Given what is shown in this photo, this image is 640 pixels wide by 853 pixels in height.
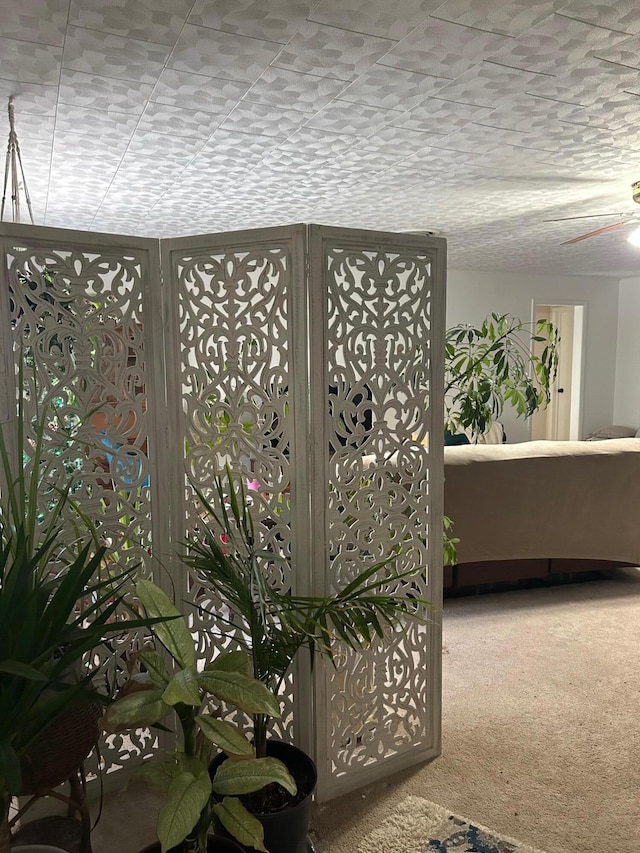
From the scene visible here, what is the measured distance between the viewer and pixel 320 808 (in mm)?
2168

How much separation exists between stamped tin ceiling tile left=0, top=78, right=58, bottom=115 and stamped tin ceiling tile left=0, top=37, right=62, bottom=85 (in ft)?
0.15

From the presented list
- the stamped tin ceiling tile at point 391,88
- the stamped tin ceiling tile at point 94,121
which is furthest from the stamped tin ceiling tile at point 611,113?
the stamped tin ceiling tile at point 94,121

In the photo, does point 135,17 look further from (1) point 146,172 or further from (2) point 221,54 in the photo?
(1) point 146,172

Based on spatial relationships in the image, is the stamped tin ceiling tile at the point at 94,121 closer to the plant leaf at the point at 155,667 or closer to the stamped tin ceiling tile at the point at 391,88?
the stamped tin ceiling tile at the point at 391,88

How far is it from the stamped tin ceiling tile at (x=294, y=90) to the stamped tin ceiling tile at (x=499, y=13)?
53cm

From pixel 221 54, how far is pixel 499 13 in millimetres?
847

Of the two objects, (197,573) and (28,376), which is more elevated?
(28,376)

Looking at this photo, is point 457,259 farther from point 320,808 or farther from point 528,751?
point 320,808

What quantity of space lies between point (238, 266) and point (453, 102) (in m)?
1.16

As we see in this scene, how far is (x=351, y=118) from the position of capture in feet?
8.69

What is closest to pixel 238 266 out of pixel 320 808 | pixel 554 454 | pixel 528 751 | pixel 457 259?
pixel 320 808

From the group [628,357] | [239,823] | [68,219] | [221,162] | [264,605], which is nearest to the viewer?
[239,823]

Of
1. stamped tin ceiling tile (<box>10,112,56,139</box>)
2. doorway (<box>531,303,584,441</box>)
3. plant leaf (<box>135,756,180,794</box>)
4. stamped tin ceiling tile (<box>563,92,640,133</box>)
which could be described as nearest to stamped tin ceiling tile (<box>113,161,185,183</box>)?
stamped tin ceiling tile (<box>10,112,56,139</box>)

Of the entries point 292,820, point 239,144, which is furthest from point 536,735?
point 239,144
